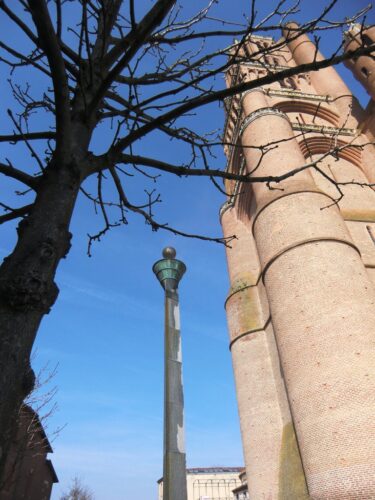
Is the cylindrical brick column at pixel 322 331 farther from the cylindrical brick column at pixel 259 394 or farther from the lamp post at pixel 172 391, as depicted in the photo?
the lamp post at pixel 172 391

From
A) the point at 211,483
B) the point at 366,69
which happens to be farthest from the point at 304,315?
the point at 211,483

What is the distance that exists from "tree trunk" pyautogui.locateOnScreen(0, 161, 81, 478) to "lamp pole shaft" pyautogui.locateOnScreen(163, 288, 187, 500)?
9.49ft

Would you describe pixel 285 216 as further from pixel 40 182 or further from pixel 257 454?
pixel 40 182

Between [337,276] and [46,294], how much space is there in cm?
755

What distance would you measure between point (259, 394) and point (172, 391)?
24.1 feet

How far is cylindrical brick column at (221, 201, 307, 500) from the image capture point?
30.5 ft

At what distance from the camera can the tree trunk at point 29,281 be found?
4.88 feet

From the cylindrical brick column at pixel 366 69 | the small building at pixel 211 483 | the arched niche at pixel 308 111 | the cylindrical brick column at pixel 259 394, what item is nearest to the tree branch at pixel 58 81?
the cylindrical brick column at pixel 259 394

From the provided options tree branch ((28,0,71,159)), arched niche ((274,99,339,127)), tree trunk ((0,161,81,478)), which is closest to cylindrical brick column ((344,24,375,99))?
arched niche ((274,99,339,127))

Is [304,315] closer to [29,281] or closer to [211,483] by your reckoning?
[29,281]

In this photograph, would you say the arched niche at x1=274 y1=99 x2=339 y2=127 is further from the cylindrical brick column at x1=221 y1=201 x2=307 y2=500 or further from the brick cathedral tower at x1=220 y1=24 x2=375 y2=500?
the cylindrical brick column at x1=221 y1=201 x2=307 y2=500

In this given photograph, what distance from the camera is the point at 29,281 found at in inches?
67.5

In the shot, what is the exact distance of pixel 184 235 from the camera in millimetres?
3730

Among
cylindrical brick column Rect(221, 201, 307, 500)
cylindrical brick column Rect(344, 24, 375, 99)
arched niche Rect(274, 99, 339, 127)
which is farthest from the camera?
arched niche Rect(274, 99, 339, 127)
